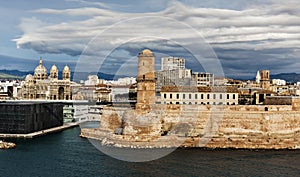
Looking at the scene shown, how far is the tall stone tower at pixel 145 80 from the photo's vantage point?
28.5m

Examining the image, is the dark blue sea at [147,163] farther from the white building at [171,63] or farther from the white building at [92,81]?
the white building at [92,81]

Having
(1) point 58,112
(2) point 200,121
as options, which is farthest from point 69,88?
(2) point 200,121

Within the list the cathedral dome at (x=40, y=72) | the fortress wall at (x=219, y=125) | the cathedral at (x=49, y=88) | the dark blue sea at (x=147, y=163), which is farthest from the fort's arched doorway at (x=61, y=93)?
the dark blue sea at (x=147, y=163)

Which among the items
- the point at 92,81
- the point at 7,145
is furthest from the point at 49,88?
the point at 7,145

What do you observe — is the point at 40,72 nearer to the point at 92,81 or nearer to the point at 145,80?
the point at 92,81

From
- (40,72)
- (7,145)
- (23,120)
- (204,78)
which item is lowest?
(7,145)

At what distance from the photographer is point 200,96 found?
1276 inches

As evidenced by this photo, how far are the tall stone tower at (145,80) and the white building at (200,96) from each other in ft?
12.1

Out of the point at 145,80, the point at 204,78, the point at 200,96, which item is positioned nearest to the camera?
the point at 145,80

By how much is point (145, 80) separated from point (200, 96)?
19.4 feet

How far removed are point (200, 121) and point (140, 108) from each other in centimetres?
444

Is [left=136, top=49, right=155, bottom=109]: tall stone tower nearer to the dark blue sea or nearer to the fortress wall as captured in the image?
the fortress wall

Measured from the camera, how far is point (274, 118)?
93.8ft

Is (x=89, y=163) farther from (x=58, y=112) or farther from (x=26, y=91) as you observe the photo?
(x=26, y=91)
